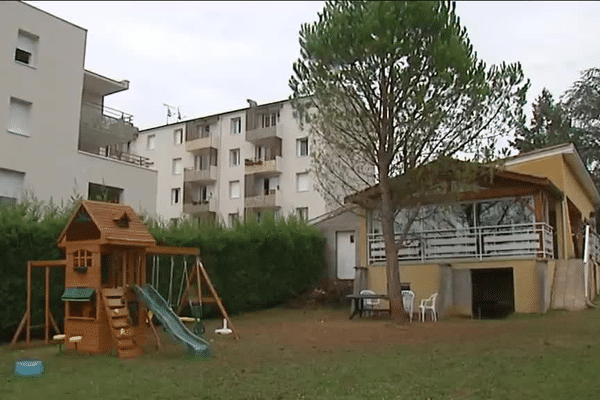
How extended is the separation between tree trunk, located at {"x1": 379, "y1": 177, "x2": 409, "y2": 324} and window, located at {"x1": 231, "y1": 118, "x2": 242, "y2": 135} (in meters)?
29.5

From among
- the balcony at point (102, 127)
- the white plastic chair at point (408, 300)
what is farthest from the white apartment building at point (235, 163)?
the white plastic chair at point (408, 300)

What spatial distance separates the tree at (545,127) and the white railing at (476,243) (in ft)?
64.3

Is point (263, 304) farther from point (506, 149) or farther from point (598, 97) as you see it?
point (598, 97)

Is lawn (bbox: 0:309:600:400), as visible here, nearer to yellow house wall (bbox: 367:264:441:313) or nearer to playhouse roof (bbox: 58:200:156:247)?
playhouse roof (bbox: 58:200:156:247)

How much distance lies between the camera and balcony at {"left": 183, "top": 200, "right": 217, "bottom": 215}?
46.4m

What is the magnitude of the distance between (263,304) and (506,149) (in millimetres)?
10368

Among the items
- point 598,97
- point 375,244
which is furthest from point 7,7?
point 598,97

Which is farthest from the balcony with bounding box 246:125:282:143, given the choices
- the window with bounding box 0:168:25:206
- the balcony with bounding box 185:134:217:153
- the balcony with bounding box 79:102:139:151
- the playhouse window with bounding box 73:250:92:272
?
the playhouse window with bounding box 73:250:92:272

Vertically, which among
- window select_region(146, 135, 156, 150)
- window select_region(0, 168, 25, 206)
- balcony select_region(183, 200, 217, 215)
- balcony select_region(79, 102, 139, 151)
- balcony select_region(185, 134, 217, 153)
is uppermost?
window select_region(146, 135, 156, 150)

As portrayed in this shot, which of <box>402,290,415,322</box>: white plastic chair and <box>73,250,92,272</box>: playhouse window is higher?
<box>73,250,92,272</box>: playhouse window

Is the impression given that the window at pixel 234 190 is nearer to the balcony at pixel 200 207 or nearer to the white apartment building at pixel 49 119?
the balcony at pixel 200 207

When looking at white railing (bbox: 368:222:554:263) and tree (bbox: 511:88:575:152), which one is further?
tree (bbox: 511:88:575:152)

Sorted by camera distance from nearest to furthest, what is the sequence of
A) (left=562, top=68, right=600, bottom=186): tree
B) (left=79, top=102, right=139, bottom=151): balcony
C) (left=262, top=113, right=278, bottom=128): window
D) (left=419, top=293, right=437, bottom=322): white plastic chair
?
(left=419, top=293, right=437, bottom=322): white plastic chair
(left=79, top=102, right=139, bottom=151): balcony
(left=562, top=68, right=600, bottom=186): tree
(left=262, top=113, right=278, bottom=128): window

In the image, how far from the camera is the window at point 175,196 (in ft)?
157
